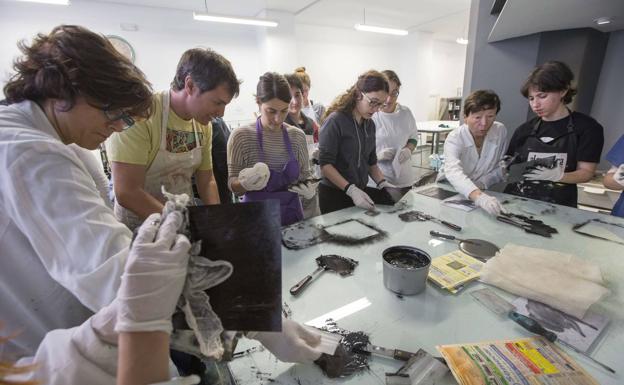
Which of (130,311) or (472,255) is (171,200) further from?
(472,255)

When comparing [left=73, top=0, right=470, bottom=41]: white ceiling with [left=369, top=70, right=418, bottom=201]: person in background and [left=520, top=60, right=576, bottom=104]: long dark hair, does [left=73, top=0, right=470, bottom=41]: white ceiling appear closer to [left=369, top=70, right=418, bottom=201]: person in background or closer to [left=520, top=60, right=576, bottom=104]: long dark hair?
[left=369, top=70, right=418, bottom=201]: person in background

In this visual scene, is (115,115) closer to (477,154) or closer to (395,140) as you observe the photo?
(477,154)

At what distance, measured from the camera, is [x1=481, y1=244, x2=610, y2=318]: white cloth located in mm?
863

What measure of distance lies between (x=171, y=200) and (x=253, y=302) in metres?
0.26

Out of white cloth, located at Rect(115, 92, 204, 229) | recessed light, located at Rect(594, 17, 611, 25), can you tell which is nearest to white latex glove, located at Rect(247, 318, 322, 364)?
white cloth, located at Rect(115, 92, 204, 229)

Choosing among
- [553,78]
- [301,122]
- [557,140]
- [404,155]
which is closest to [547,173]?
[557,140]

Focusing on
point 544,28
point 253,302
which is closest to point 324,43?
point 544,28

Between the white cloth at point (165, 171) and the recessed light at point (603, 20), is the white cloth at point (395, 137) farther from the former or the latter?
the recessed light at point (603, 20)

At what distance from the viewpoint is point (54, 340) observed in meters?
0.50

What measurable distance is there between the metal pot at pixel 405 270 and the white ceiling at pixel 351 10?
5869 mm

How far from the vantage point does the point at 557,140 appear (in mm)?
1992

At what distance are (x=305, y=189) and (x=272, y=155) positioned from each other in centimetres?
31

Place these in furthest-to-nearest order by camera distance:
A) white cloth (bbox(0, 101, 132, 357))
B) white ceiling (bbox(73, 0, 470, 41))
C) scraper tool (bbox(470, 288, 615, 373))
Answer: white ceiling (bbox(73, 0, 470, 41)) < scraper tool (bbox(470, 288, 615, 373)) < white cloth (bbox(0, 101, 132, 357))

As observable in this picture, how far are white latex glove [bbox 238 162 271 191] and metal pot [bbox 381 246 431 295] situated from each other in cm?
85
